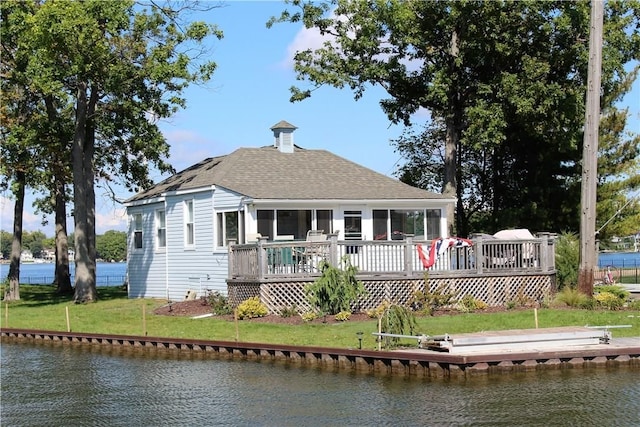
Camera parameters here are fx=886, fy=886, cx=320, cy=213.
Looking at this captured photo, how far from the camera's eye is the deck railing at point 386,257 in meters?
25.3

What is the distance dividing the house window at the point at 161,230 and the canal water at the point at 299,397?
46.4ft

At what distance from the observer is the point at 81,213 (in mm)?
34375

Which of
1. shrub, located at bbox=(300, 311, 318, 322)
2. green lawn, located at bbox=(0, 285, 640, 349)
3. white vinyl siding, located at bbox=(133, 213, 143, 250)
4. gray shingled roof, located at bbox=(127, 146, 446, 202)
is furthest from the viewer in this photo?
white vinyl siding, located at bbox=(133, 213, 143, 250)

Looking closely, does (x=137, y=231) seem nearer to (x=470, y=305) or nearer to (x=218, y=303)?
(x=218, y=303)

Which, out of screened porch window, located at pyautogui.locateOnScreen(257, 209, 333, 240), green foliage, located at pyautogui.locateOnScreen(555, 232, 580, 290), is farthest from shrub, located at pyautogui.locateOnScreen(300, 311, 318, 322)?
green foliage, located at pyautogui.locateOnScreen(555, 232, 580, 290)

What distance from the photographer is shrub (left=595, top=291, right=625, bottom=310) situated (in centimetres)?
2464

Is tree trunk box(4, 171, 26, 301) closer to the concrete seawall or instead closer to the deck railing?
the deck railing

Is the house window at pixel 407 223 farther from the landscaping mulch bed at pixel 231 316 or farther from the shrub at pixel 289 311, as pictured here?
the shrub at pixel 289 311

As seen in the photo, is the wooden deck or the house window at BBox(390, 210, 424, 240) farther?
the house window at BBox(390, 210, 424, 240)

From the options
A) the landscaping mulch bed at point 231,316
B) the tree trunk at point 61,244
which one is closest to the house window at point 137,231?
the landscaping mulch bed at point 231,316

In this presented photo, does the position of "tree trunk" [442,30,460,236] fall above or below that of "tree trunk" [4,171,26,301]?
above

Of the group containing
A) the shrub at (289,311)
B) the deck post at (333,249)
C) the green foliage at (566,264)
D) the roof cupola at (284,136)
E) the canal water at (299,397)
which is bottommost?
the canal water at (299,397)

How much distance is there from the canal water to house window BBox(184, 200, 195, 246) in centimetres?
1213

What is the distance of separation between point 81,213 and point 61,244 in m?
10.7
